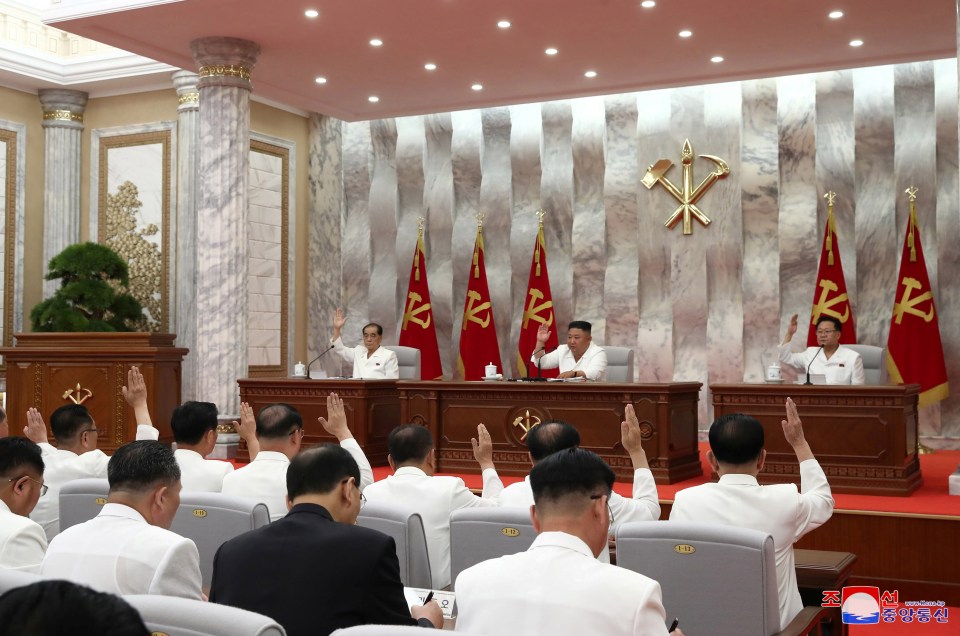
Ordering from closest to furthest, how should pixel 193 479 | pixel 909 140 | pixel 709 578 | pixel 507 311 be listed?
1. pixel 709 578
2. pixel 193 479
3. pixel 909 140
4. pixel 507 311

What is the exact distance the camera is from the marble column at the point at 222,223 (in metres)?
8.93

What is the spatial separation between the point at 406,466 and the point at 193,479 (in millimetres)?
1037

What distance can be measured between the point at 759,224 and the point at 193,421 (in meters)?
7.33

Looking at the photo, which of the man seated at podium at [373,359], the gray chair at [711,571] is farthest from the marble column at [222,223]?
the gray chair at [711,571]

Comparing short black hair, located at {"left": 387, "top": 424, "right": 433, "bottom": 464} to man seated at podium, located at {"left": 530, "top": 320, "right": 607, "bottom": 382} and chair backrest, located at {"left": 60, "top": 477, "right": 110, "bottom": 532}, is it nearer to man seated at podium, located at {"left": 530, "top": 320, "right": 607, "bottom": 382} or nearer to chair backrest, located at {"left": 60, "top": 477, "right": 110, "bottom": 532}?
chair backrest, located at {"left": 60, "top": 477, "right": 110, "bottom": 532}

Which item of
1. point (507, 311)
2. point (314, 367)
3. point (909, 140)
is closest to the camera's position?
point (909, 140)

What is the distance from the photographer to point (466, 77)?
9.92 meters

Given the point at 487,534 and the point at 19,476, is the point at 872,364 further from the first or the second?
the point at 19,476

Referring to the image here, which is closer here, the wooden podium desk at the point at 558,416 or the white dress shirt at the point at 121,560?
the white dress shirt at the point at 121,560

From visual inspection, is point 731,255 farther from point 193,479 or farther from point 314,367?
point 193,479

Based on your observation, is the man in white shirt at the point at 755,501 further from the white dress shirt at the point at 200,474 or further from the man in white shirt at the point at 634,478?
the white dress shirt at the point at 200,474

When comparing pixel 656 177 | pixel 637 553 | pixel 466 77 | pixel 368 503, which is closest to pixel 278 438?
pixel 368 503

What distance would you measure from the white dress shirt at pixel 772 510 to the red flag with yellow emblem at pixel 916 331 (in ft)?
21.1

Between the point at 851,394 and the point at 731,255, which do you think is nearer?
the point at 851,394
